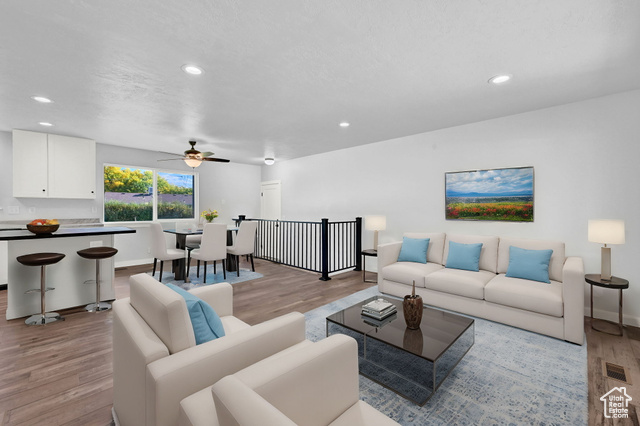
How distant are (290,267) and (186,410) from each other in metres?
Result: 4.95

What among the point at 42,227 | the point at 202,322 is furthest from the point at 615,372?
the point at 42,227

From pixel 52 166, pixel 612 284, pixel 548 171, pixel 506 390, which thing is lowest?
pixel 506 390

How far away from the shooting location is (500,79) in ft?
8.93

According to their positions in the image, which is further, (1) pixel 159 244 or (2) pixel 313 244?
(2) pixel 313 244

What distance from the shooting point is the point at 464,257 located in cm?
370

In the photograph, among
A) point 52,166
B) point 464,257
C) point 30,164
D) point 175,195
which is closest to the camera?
point 464,257

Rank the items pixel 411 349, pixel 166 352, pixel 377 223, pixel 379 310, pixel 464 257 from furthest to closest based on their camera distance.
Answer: pixel 377 223 < pixel 464 257 < pixel 379 310 < pixel 411 349 < pixel 166 352

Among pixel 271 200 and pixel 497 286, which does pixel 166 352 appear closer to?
pixel 497 286

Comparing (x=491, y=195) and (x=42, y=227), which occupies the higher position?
(x=491, y=195)

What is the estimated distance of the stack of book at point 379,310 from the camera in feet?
8.10

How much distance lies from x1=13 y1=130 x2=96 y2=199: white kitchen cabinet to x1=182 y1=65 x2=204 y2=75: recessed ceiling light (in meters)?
3.80

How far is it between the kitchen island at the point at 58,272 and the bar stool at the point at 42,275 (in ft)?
0.53

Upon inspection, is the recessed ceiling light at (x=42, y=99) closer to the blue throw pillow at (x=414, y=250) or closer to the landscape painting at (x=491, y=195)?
the blue throw pillow at (x=414, y=250)

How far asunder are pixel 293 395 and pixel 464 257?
336 cm
